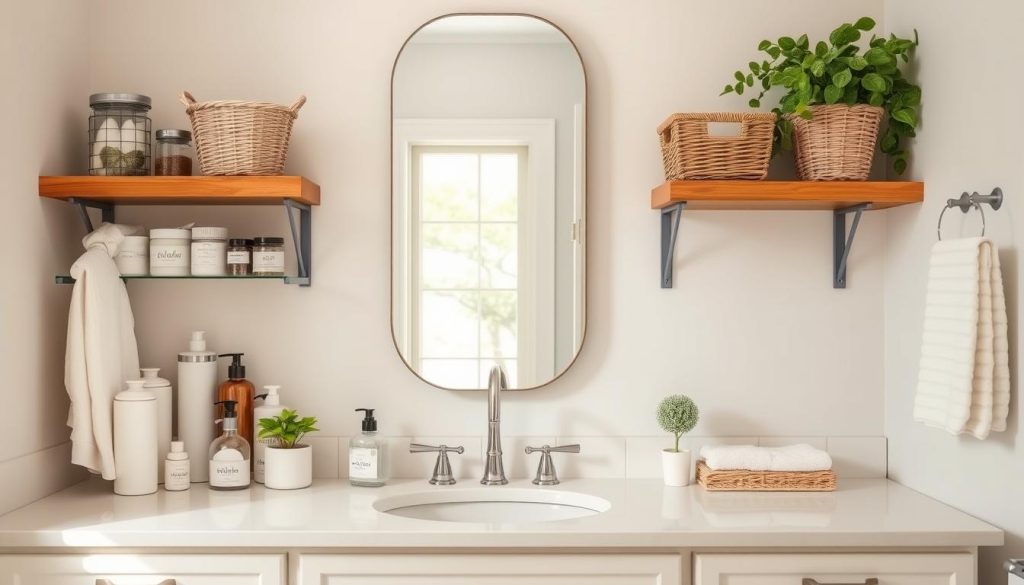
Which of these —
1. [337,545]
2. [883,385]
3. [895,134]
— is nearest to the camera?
[337,545]

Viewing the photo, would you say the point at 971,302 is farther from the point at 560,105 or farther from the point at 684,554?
the point at 560,105

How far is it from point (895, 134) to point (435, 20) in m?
1.13

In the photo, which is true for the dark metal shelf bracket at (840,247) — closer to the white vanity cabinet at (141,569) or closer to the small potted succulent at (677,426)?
the small potted succulent at (677,426)

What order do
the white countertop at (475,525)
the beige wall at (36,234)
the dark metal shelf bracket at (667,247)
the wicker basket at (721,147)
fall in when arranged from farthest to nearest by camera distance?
the dark metal shelf bracket at (667,247) < the wicker basket at (721,147) < the beige wall at (36,234) < the white countertop at (475,525)

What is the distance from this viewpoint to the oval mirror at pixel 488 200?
2318mm

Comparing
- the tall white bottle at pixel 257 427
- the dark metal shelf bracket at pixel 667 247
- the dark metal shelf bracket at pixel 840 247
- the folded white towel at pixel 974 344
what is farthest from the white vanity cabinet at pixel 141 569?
the dark metal shelf bracket at pixel 840 247

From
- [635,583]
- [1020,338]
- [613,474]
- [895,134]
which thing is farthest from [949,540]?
[895,134]

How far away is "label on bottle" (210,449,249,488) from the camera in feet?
6.98

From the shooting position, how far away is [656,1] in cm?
236

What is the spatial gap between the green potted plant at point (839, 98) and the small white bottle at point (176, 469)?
1512 mm

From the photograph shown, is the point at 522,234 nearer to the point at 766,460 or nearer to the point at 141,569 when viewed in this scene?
the point at 766,460

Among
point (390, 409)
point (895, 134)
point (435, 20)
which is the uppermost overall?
point (435, 20)

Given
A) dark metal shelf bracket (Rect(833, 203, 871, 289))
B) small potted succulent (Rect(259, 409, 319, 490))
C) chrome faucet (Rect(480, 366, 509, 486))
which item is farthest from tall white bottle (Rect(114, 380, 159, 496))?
dark metal shelf bracket (Rect(833, 203, 871, 289))

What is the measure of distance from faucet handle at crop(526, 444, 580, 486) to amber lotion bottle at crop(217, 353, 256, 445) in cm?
68
